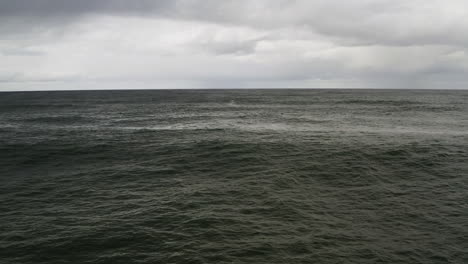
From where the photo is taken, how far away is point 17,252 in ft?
51.8

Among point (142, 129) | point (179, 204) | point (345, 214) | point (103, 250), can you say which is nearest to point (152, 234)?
point (103, 250)

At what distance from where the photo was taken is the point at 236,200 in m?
22.6

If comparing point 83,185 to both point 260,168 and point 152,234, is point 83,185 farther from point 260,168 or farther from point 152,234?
point 260,168

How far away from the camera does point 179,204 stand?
21.9 m

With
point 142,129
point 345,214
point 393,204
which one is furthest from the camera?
point 142,129

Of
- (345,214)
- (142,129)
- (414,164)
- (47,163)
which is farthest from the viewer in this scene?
(142,129)

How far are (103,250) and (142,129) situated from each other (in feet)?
134

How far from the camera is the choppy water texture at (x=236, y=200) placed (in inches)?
619

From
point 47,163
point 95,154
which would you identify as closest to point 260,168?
point 95,154

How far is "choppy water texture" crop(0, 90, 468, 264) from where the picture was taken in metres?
15.7

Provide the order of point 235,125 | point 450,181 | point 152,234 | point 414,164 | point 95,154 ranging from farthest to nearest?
point 235,125 < point 95,154 < point 414,164 < point 450,181 < point 152,234

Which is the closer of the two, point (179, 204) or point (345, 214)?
point (345, 214)

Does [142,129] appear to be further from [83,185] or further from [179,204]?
[179,204]

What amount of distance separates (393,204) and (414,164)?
12.0m
